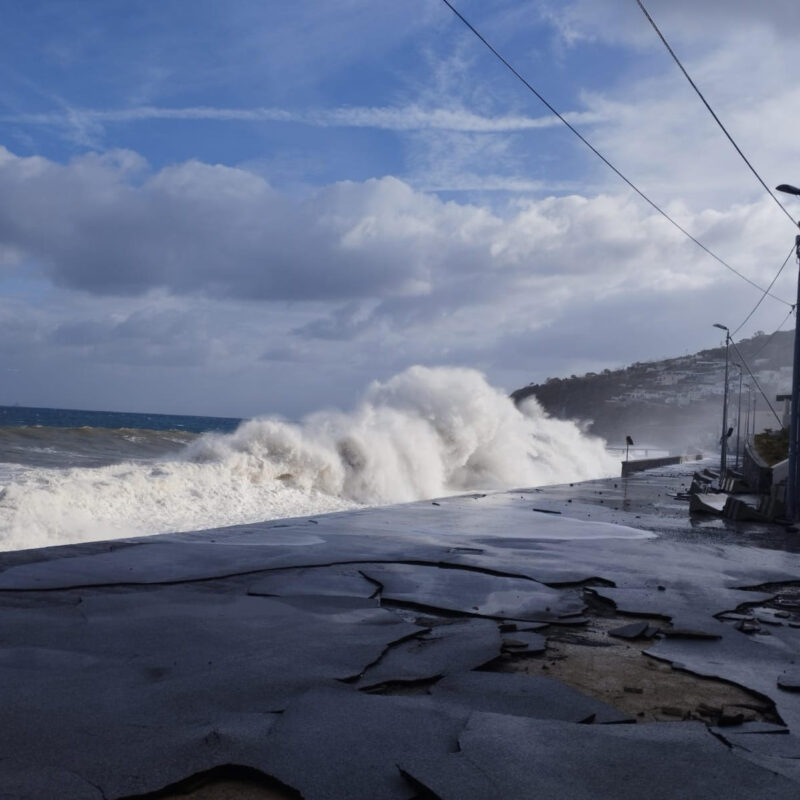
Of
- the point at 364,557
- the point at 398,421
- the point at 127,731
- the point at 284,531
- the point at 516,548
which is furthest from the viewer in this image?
the point at 398,421

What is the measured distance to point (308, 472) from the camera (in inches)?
966

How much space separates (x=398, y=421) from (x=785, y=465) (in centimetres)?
1283

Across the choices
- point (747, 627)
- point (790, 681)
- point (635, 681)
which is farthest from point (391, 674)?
point (747, 627)

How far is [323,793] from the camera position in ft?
10.3

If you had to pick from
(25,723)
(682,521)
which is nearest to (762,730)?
(25,723)

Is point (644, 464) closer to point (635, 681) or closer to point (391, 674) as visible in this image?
point (635, 681)

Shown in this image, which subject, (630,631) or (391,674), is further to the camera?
(630,631)

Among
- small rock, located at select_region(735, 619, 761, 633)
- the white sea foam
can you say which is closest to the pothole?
small rock, located at select_region(735, 619, 761, 633)

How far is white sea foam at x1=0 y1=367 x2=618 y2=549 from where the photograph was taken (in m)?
14.8

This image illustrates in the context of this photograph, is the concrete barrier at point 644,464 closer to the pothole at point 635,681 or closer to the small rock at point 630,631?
the small rock at point 630,631

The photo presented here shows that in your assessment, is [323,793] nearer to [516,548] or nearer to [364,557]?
[364,557]

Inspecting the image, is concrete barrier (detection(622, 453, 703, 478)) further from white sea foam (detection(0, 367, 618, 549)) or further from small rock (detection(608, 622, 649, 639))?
small rock (detection(608, 622, 649, 639))

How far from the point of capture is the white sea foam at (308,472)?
581 inches

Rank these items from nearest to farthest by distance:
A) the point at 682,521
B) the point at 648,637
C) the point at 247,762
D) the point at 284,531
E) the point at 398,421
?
the point at 247,762
the point at 648,637
the point at 284,531
the point at 682,521
the point at 398,421
